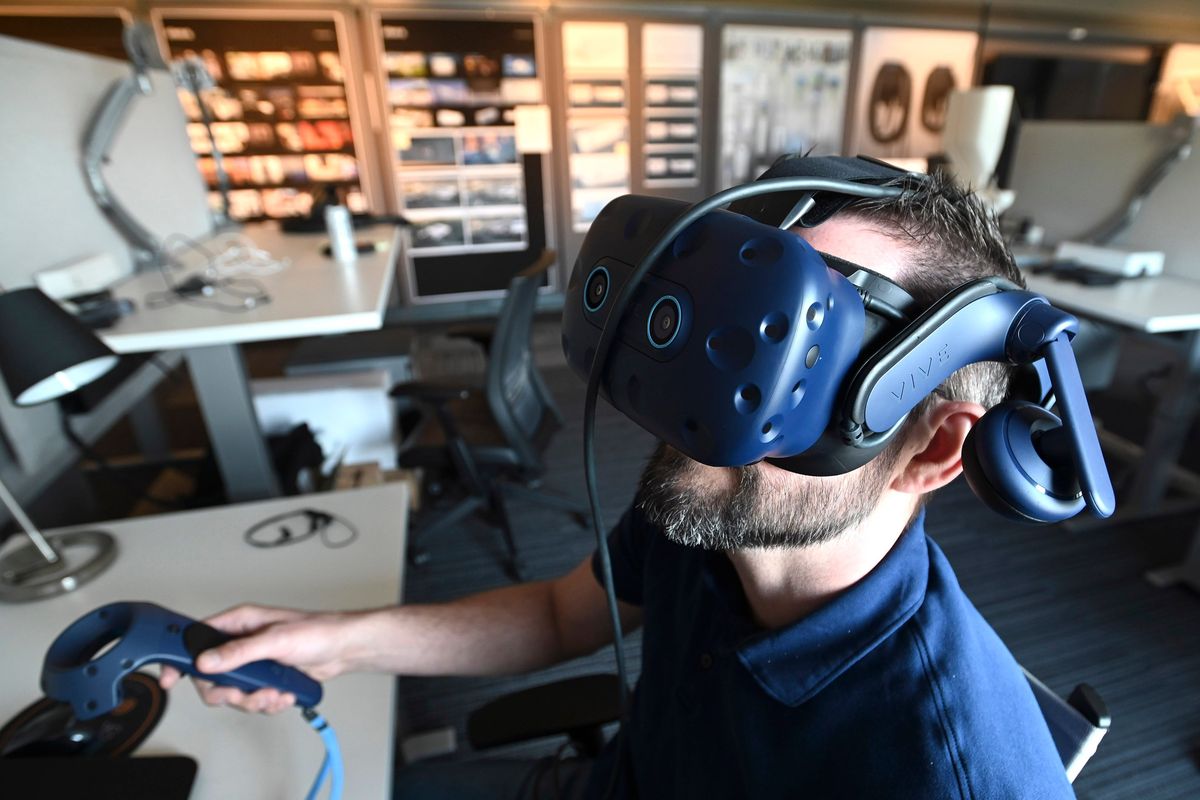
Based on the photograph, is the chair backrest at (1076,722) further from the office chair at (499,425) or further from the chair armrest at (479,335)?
the chair armrest at (479,335)

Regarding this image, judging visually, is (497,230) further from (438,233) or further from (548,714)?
(548,714)

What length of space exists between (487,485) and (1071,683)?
166 centimetres

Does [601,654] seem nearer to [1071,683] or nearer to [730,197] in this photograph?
[1071,683]

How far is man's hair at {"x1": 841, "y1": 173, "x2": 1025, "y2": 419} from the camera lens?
20.6 inches

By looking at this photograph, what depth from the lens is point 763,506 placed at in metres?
0.55

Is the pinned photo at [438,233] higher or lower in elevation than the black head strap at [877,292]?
lower

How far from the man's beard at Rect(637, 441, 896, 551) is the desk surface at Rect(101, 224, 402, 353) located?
1129 mm

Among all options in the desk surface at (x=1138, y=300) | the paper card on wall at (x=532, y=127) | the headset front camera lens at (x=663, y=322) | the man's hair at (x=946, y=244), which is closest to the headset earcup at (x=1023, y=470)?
the man's hair at (x=946, y=244)

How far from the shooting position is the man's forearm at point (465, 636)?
0.79 m

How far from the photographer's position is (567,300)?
45 cm

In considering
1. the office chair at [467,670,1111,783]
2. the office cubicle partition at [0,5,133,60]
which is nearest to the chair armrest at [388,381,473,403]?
the office chair at [467,670,1111,783]

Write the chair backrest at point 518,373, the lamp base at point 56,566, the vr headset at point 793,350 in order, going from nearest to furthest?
the vr headset at point 793,350 < the lamp base at point 56,566 < the chair backrest at point 518,373

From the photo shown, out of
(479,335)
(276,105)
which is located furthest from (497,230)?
(479,335)

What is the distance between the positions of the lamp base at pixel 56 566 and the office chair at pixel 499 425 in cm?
84
